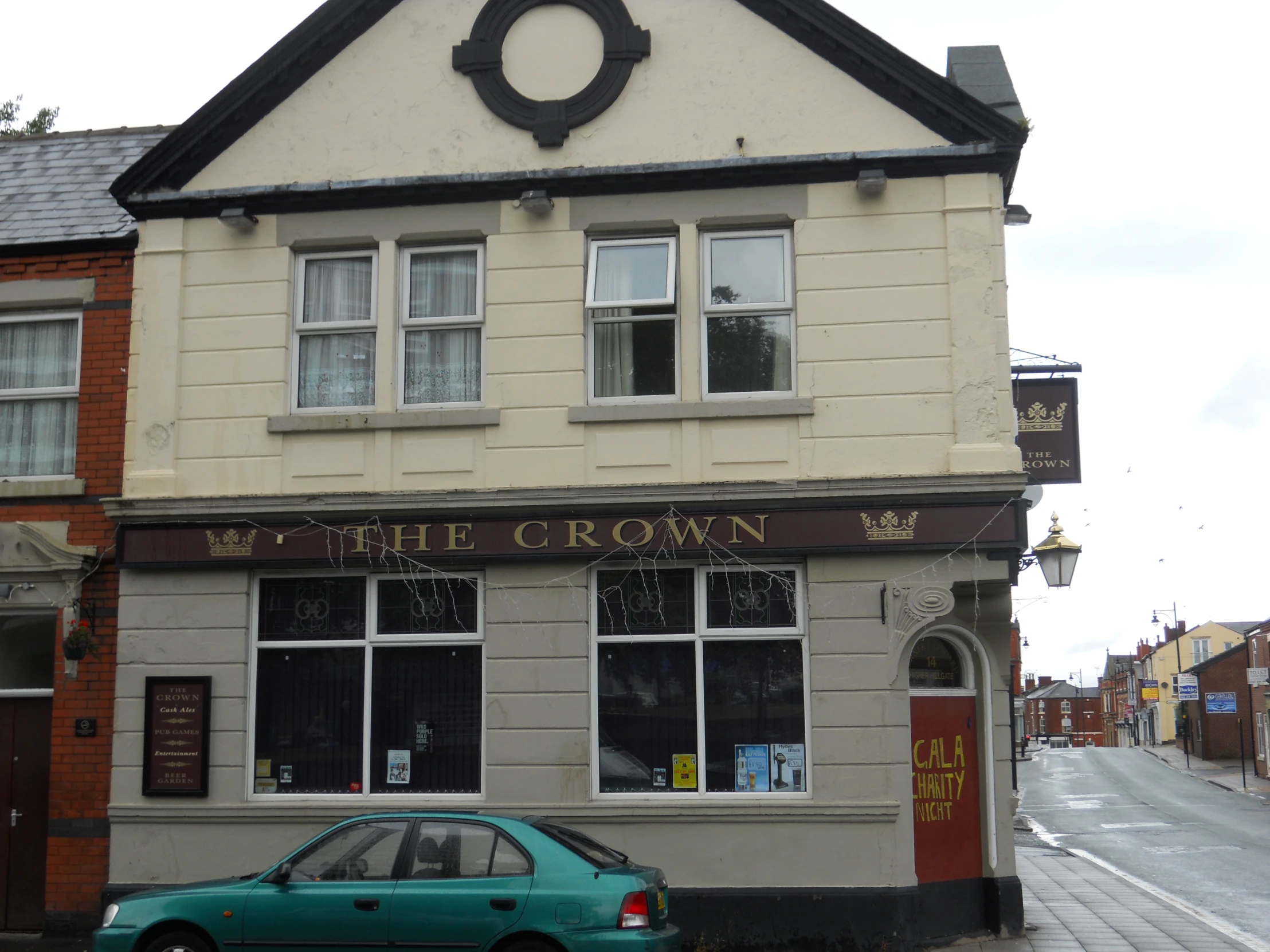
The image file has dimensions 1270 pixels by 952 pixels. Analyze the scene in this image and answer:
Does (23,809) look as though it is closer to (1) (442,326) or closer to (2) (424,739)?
(2) (424,739)

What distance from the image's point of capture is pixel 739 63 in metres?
12.5

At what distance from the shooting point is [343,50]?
516 inches

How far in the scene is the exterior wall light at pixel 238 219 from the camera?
41.5 feet

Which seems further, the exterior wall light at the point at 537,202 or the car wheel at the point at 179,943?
the exterior wall light at the point at 537,202

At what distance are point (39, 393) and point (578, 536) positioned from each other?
6.05m

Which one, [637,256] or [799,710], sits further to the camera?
[637,256]

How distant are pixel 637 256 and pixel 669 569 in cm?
307

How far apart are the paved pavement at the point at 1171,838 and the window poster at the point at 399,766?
6.14 meters

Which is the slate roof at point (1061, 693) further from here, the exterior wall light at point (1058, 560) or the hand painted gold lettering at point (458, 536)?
the hand painted gold lettering at point (458, 536)

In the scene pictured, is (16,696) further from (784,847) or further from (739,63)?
(739,63)

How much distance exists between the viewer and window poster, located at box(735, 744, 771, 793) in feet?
38.2

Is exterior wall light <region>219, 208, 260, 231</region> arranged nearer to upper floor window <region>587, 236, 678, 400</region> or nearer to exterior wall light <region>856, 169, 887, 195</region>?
upper floor window <region>587, 236, 678, 400</region>

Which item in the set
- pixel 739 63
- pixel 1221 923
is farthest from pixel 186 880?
pixel 1221 923

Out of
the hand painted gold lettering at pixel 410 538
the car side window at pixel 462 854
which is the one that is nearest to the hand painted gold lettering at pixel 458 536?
the hand painted gold lettering at pixel 410 538
